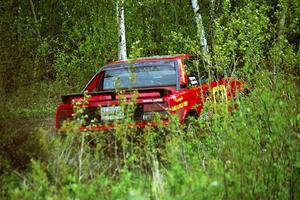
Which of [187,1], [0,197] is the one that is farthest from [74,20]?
[0,197]

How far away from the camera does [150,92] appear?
7.24 m

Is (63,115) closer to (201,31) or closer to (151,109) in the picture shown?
(151,109)

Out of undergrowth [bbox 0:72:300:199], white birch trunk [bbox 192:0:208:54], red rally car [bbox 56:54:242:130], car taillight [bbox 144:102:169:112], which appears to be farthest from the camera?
white birch trunk [bbox 192:0:208:54]

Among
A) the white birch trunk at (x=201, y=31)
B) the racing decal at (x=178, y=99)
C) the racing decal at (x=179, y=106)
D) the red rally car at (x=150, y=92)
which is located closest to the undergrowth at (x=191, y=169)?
the red rally car at (x=150, y=92)

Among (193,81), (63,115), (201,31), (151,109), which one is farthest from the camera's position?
(201,31)

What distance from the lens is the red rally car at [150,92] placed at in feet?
23.3

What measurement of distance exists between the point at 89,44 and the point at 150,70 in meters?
10.9

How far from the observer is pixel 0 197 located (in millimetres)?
4617

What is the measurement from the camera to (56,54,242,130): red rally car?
711 centimetres

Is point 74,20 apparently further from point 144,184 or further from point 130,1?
point 144,184

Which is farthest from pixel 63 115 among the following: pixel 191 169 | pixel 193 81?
pixel 191 169

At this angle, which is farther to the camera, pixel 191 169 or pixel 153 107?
pixel 153 107

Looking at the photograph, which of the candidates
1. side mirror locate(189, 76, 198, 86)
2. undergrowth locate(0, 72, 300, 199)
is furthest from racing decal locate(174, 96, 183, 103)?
undergrowth locate(0, 72, 300, 199)

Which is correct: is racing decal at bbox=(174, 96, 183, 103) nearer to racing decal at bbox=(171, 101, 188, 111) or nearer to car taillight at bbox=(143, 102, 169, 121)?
racing decal at bbox=(171, 101, 188, 111)
